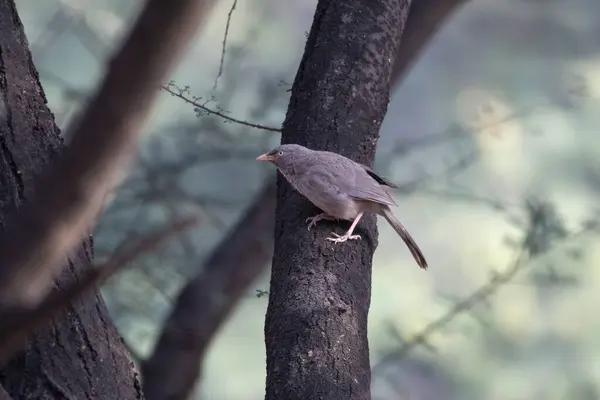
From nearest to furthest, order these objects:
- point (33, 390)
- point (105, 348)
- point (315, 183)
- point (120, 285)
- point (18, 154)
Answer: point (33, 390), point (105, 348), point (18, 154), point (315, 183), point (120, 285)

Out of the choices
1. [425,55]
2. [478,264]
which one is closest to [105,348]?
[478,264]

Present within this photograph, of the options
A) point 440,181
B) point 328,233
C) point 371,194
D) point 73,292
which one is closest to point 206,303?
point 440,181

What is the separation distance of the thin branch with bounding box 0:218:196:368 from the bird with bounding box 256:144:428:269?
1.73 m

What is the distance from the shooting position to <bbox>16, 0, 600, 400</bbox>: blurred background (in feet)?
17.2

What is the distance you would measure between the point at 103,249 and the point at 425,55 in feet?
8.56

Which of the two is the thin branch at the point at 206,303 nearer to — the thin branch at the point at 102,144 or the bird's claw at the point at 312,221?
the bird's claw at the point at 312,221

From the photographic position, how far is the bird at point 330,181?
108 inches

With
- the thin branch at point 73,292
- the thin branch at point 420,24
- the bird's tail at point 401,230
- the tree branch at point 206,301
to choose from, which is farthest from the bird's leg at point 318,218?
the thin branch at point 420,24

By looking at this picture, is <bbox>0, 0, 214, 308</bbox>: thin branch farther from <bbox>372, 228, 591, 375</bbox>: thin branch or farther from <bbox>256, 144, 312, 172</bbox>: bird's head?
<bbox>372, 228, 591, 375</bbox>: thin branch

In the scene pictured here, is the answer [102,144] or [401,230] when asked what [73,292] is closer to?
[102,144]

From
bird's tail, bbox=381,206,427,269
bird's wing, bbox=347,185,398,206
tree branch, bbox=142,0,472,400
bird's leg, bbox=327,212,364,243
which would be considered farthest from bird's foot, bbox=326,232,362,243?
tree branch, bbox=142,0,472,400

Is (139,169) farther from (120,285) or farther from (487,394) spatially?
(487,394)

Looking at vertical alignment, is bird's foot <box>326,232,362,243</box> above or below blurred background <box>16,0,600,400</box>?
below

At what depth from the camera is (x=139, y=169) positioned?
523cm
